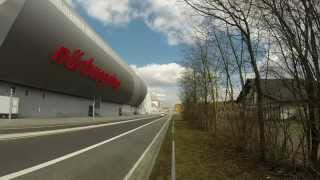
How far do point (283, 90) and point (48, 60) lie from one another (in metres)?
41.6

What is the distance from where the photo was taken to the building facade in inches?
1507

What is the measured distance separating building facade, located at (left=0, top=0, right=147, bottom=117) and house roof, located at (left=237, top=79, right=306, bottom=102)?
3134cm

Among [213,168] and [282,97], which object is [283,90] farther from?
[213,168]

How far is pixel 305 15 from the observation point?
812 centimetres

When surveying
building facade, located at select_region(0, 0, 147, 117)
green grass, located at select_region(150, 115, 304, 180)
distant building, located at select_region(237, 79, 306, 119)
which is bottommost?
green grass, located at select_region(150, 115, 304, 180)

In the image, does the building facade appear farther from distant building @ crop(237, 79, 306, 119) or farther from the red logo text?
distant building @ crop(237, 79, 306, 119)

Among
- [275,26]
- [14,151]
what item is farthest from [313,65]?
[14,151]

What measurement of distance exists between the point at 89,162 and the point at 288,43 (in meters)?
6.38

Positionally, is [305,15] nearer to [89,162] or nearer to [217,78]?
[89,162]

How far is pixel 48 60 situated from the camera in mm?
47219

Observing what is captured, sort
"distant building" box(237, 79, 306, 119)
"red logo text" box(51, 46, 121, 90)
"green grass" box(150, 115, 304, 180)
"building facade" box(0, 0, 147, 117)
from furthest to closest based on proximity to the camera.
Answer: "red logo text" box(51, 46, 121, 90) < "building facade" box(0, 0, 147, 117) < "green grass" box(150, 115, 304, 180) < "distant building" box(237, 79, 306, 119)

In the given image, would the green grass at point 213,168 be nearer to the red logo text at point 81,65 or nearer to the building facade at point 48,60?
the building facade at point 48,60

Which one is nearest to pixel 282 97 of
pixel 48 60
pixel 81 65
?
pixel 48 60

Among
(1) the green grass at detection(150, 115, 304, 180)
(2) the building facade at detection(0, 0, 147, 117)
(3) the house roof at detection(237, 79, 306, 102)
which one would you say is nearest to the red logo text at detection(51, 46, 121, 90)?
(2) the building facade at detection(0, 0, 147, 117)
